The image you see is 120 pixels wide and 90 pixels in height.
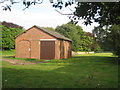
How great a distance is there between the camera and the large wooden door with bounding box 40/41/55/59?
112 feet

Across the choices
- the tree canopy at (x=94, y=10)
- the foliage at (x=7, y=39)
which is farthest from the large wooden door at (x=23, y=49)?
the tree canopy at (x=94, y=10)

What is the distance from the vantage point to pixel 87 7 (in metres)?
6.29

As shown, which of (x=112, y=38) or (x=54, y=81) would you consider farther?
(x=112, y=38)

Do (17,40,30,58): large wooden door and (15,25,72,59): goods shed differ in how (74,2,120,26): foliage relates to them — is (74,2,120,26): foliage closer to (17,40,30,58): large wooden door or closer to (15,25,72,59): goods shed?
(15,25,72,59): goods shed

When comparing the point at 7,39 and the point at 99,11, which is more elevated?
the point at 7,39

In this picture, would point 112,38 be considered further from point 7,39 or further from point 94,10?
point 7,39

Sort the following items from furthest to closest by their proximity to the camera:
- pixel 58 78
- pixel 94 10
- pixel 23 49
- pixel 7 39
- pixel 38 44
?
pixel 7 39
pixel 23 49
pixel 38 44
pixel 58 78
pixel 94 10

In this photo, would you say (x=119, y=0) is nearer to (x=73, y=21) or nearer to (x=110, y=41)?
(x=73, y=21)

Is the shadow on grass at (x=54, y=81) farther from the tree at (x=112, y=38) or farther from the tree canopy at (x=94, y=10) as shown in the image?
the tree at (x=112, y=38)

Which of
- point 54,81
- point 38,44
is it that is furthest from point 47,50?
point 54,81

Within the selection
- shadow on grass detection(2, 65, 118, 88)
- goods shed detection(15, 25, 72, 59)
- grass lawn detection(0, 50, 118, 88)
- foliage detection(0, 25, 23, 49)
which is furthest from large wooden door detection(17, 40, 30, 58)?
shadow on grass detection(2, 65, 118, 88)

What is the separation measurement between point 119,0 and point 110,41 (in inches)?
758

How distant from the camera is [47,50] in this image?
1345 inches

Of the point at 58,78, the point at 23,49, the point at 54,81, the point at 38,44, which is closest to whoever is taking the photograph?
the point at 54,81
